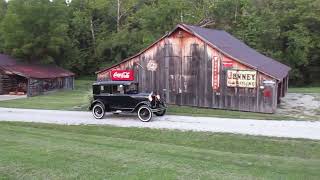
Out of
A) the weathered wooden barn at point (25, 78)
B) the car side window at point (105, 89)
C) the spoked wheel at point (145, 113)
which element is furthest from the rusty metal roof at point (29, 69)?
the spoked wheel at point (145, 113)

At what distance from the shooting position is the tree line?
52625 mm

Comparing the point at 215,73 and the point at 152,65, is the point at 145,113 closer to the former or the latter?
the point at 215,73

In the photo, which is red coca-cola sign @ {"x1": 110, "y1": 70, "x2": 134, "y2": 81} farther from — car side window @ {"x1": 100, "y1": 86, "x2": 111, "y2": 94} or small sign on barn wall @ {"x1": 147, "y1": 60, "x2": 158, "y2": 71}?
small sign on barn wall @ {"x1": 147, "y1": 60, "x2": 158, "y2": 71}

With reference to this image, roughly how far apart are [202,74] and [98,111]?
790cm

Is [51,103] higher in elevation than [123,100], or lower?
lower

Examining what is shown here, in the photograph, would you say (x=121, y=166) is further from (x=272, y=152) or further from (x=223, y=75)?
(x=223, y=75)

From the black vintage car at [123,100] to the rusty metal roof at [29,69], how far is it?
22.6 meters

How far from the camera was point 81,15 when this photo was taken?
2825 inches

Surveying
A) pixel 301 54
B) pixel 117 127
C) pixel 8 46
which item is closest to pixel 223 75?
pixel 117 127

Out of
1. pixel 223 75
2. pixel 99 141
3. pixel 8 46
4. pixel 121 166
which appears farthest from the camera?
pixel 8 46

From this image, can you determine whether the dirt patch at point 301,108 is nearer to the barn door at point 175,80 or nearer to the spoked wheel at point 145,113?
the barn door at point 175,80

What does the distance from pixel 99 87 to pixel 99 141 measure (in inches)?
373

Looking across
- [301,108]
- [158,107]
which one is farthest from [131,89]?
[301,108]

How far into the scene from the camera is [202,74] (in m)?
28.7
